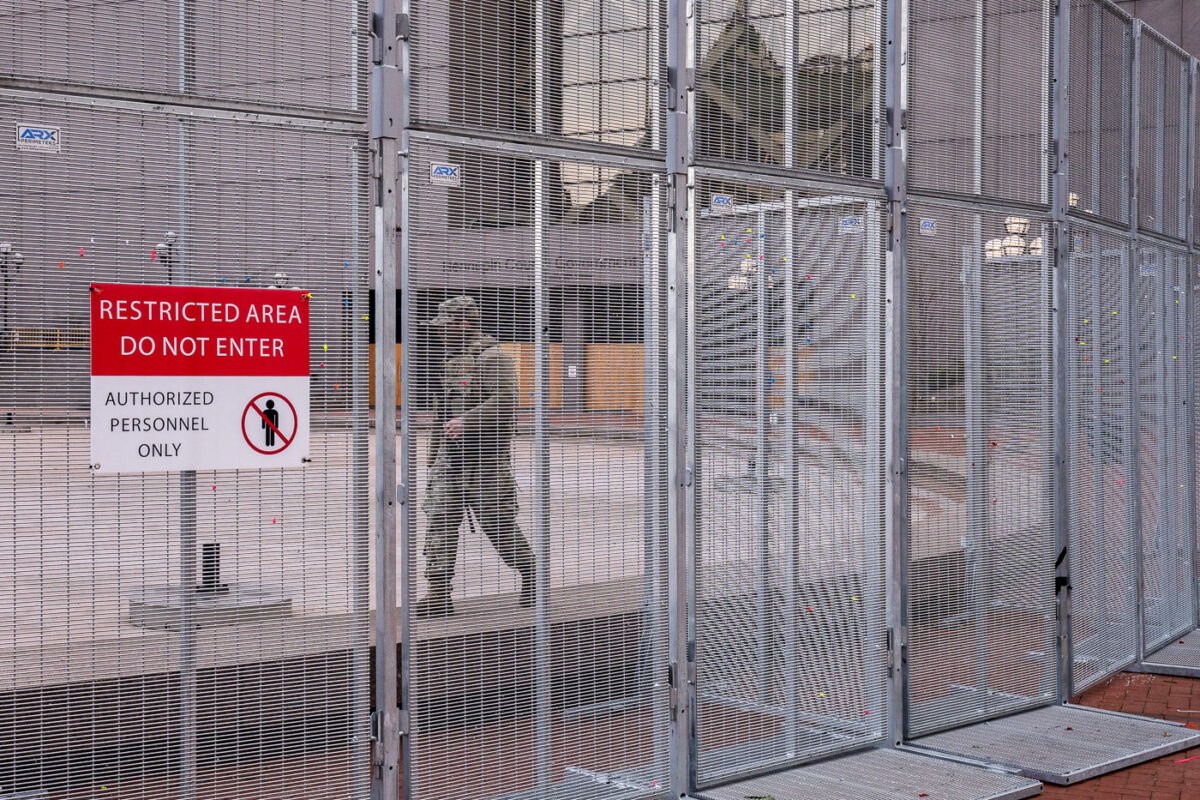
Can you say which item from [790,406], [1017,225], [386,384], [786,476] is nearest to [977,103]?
[1017,225]

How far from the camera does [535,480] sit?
16.9 feet

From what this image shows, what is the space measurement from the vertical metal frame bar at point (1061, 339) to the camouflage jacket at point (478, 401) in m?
3.76

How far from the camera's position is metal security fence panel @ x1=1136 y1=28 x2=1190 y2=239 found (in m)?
8.86

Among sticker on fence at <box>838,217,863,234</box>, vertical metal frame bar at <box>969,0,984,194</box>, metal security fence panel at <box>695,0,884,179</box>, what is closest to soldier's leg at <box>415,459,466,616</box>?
metal security fence panel at <box>695,0,884,179</box>

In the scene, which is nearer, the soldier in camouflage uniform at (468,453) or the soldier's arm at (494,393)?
the soldier in camouflage uniform at (468,453)

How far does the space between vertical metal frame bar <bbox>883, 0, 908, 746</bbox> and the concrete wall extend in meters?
12.6

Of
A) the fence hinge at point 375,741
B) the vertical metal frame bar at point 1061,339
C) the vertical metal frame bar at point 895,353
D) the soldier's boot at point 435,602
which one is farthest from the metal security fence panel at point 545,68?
the vertical metal frame bar at point 1061,339

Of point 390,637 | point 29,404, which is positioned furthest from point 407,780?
point 29,404

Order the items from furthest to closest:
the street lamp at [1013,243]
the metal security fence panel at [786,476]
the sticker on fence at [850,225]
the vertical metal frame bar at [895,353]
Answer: the street lamp at [1013,243] < the vertical metal frame bar at [895,353] < the sticker on fence at [850,225] < the metal security fence panel at [786,476]

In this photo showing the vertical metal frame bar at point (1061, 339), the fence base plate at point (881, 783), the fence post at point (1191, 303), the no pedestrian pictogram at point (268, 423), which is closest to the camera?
the no pedestrian pictogram at point (268, 423)

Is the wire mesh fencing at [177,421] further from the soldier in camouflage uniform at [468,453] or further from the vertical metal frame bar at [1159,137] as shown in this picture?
the vertical metal frame bar at [1159,137]

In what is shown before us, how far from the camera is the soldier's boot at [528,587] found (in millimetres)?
5113

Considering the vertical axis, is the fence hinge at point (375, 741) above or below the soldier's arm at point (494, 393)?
below

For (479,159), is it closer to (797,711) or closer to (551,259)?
(551,259)
